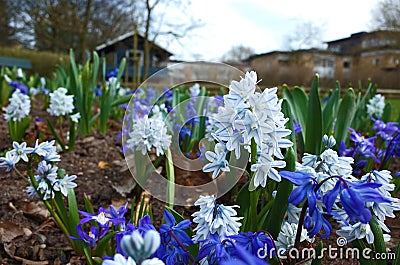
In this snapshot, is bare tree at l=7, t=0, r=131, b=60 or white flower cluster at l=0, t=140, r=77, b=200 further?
bare tree at l=7, t=0, r=131, b=60

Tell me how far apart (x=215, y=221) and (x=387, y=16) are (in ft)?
41.5

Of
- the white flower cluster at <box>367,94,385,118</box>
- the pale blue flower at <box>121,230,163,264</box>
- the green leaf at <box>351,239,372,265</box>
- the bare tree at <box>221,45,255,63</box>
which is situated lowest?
the green leaf at <box>351,239,372,265</box>

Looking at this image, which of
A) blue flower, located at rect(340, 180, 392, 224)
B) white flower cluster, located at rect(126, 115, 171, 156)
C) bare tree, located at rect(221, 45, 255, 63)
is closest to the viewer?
blue flower, located at rect(340, 180, 392, 224)

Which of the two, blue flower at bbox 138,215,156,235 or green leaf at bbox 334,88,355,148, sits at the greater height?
green leaf at bbox 334,88,355,148

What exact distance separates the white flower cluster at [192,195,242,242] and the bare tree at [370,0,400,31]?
1236 centimetres

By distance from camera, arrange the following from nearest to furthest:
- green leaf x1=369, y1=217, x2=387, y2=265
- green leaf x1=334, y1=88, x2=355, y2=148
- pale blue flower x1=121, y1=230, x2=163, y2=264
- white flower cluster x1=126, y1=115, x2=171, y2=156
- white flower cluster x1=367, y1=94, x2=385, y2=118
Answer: pale blue flower x1=121, y1=230, x2=163, y2=264
green leaf x1=369, y1=217, x2=387, y2=265
white flower cluster x1=126, y1=115, x2=171, y2=156
green leaf x1=334, y1=88, x2=355, y2=148
white flower cluster x1=367, y1=94, x2=385, y2=118

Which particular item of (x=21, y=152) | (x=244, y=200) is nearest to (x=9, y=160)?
(x=21, y=152)

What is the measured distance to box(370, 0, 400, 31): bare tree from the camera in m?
11.3

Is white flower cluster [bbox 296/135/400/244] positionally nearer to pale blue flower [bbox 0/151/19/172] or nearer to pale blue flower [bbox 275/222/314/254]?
pale blue flower [bbox 275/222/314/254]

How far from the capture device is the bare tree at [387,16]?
11.3m

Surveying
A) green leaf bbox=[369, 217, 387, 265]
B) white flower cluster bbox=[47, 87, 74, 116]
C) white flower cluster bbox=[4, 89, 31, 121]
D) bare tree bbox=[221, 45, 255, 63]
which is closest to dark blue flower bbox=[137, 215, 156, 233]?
green leaf bbox=[369, 217, 387, 265]

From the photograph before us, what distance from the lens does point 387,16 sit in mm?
11594

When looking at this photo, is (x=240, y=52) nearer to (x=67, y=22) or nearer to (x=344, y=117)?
(x=67, y=22)

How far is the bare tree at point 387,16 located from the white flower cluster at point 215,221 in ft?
40.6
